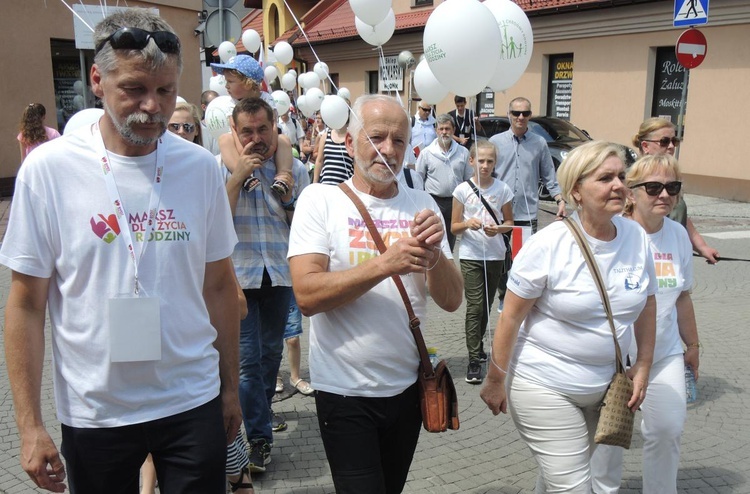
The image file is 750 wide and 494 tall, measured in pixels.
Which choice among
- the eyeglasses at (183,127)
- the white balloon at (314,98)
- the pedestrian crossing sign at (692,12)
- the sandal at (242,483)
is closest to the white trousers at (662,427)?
the sandal at (242,483)

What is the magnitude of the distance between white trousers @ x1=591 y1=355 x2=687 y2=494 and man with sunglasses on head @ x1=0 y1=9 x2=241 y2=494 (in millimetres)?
2018

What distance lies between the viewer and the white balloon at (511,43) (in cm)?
499

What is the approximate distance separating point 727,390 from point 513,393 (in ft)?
9.79

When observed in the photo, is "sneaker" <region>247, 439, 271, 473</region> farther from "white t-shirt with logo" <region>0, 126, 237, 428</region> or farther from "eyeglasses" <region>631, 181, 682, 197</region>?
"eyeglasses" <region>631, 181, 682, 197</region>

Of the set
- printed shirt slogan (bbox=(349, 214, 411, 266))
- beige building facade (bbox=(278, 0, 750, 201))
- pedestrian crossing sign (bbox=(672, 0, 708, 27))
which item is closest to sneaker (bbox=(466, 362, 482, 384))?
printed shirt slogan (bbox=(349, 214, 411, 266))

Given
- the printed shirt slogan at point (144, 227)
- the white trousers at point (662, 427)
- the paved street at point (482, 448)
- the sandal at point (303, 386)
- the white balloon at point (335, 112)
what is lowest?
the paved street at point (482, 448)

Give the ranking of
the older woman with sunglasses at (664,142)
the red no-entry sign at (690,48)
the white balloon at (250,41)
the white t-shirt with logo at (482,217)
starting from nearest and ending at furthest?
the older woman with sunglasses at (664,142)
the white t-shirt with logo at (482,217)
the red no-entry sign at (690,48)
the white balloon at (250,41)

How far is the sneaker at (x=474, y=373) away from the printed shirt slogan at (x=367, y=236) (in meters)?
2.89

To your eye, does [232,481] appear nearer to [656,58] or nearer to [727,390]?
[727,390]

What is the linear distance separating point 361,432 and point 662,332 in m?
1.62

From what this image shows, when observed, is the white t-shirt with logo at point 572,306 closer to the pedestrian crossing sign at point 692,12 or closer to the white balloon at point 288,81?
the pedestrian crossing sign at point 692,12

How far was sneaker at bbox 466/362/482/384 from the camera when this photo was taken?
520 centimetres

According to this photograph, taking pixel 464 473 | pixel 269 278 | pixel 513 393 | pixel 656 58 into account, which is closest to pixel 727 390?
pixel 464 473

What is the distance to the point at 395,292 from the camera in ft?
8.20
